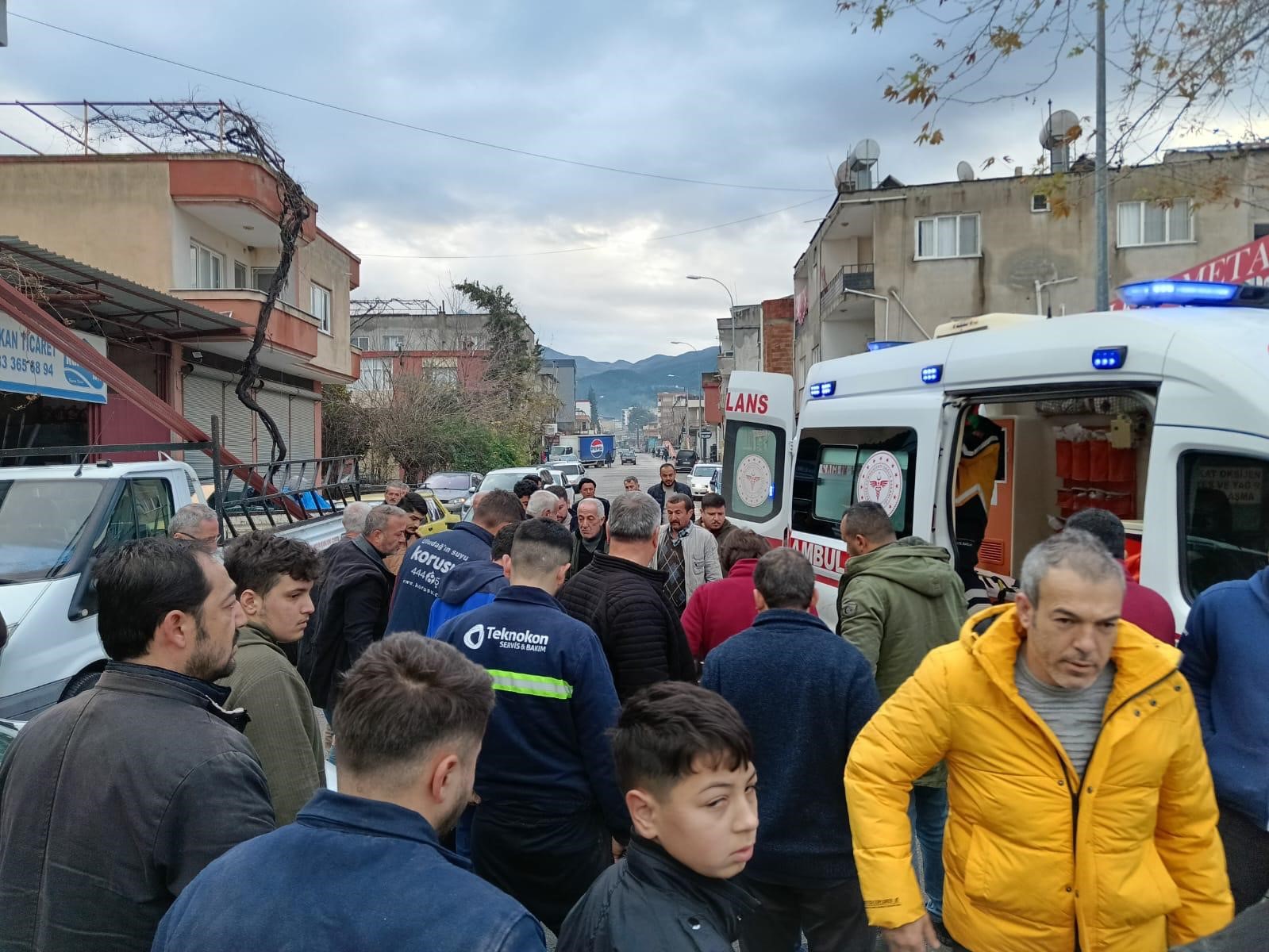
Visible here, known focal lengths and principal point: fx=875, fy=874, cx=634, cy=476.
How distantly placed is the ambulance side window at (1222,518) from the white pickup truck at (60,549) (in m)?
5.58

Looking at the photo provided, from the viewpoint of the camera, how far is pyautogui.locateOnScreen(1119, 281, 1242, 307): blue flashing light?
15.7ft

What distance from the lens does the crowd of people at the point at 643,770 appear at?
1.59 m

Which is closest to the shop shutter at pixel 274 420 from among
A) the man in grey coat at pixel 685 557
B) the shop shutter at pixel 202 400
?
the shop shutter at pixel 202 400

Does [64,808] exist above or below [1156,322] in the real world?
below

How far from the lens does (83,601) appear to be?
563 cm

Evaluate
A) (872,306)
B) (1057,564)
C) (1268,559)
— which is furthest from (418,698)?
(872,306)

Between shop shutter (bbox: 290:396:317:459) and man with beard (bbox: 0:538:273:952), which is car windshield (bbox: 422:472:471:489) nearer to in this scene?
shop shutter (bbox: 290:396:317:459)

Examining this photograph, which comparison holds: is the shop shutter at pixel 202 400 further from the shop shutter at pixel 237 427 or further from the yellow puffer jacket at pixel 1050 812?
the yellow puffer jacket at pixel 1050 812

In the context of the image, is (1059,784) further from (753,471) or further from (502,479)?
(502,479)

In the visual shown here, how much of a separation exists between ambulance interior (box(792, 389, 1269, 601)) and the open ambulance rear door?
0.49m

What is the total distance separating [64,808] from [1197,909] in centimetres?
291

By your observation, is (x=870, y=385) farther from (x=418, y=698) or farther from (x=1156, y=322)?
(x=418, y=698)

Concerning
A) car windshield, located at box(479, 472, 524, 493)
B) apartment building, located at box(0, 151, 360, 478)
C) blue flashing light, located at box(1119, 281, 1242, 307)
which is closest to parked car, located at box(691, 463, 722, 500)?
car windshield, located at box(479, 472, 524, 493)

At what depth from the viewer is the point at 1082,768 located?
7.93 ft
